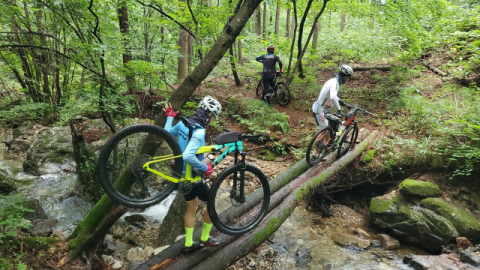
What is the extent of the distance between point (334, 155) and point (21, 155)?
1279 centimetres

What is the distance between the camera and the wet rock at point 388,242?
587 centimetres

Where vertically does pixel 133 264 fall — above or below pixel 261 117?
below

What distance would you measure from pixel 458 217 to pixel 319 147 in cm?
336

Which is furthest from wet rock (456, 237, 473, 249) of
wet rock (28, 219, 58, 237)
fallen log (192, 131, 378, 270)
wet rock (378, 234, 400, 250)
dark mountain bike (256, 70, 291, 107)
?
wet rock (28, 219, 58, 237)

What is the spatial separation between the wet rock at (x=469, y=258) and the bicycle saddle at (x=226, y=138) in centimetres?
519

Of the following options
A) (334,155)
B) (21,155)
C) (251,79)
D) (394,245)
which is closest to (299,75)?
(251,79)

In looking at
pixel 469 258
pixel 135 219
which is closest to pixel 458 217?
pixel 469 258

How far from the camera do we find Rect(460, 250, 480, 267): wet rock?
477 centimetres

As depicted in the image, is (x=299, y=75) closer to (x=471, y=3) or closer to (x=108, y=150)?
(x=471, y=3)

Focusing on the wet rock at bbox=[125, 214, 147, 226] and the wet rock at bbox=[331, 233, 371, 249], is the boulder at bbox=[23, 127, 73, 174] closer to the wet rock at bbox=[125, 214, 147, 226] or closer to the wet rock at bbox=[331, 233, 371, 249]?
the wet rock at bbox=[125, 214, 147, 226]

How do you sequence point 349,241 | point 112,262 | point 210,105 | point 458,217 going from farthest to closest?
1. point 349,241
2. point 458,217
3. point 112,262
4. point 210,105

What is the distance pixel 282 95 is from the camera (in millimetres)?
11219

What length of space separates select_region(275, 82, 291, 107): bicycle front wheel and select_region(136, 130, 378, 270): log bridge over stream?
14.6ft

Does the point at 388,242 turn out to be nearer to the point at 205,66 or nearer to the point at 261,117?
the point at 205,66
